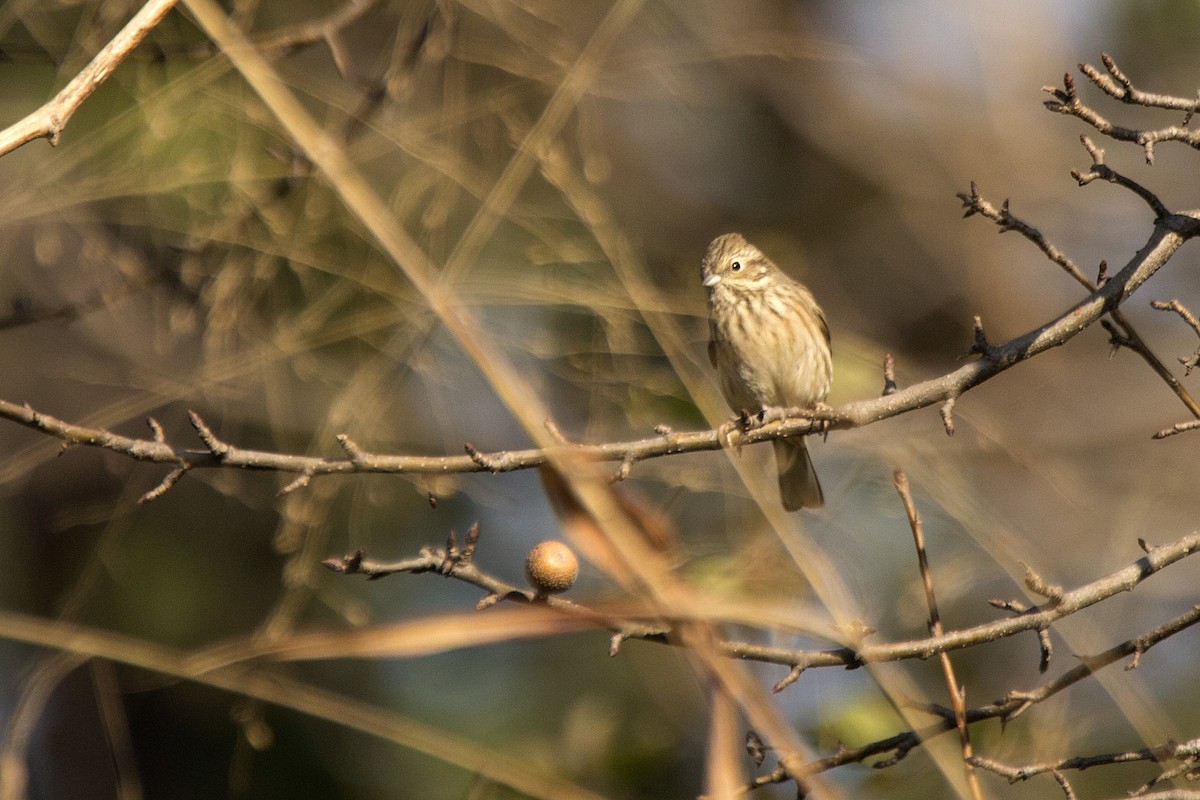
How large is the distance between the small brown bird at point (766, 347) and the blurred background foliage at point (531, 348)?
0.11 metres

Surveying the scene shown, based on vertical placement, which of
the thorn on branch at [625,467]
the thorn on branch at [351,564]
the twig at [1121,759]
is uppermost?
the thorn on branch at [625,467]

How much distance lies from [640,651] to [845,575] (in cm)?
250

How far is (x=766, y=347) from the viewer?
17.8ft

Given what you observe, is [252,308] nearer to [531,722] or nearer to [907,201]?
[531,722]

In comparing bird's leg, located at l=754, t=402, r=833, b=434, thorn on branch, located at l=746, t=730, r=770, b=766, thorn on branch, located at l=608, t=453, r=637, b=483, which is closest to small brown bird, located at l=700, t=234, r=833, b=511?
bird's leg, located at l=754, t=402, r=833, b=434

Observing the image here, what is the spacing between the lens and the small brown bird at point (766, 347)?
5422 millimetres

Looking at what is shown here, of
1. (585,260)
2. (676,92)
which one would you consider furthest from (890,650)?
(676,92)

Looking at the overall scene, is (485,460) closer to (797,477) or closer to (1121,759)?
(1121,759)

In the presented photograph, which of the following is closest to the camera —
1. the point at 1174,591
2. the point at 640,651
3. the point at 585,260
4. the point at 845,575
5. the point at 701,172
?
the point at 845,575

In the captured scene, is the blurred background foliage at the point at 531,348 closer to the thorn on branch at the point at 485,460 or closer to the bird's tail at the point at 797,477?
the bird's tail at the point at 797,477

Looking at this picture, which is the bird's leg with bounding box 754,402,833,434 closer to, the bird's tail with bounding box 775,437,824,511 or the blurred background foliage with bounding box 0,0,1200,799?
the blurred background foliage with bounding box 0,0,1200,799

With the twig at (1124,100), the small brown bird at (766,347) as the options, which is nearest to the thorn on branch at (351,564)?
the twig at (1124,100)

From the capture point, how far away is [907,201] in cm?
798

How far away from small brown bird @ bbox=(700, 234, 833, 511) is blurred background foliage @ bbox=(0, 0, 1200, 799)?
0.11 m
